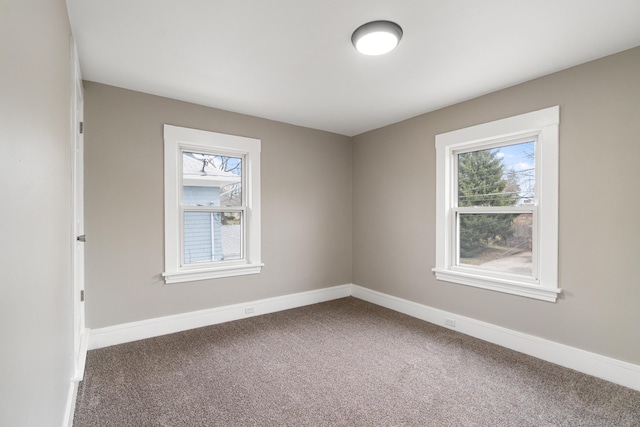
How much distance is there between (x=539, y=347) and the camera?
8.86 ft

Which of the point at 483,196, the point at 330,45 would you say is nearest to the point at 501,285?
the point at 483,196

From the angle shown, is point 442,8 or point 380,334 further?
point 380,334

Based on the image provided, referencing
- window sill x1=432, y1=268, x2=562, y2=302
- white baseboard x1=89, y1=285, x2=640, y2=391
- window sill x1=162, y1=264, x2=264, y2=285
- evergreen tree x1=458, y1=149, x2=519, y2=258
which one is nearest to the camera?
white baseboard x1=89, y1=285, x2=640, y2=391

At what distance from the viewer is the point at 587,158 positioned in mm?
2455

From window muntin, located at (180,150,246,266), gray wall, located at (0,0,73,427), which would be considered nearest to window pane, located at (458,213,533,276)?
window muntin, located at (180,150,246,266)

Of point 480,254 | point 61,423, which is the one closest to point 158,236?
point 61,423

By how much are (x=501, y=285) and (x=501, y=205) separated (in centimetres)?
79

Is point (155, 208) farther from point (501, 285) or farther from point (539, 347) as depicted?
point (539, 347)

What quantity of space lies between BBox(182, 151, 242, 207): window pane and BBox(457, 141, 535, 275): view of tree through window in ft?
8.61

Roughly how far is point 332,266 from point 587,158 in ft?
10.2

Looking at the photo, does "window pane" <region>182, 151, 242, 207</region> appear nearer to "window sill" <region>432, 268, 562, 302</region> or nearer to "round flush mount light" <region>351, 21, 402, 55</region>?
"round flush mount light" <region>351, 21, 402, 55</region>

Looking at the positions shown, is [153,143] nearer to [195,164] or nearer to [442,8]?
[195,164]

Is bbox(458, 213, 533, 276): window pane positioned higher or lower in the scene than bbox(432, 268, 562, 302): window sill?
higher

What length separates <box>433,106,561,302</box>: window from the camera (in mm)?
2674
